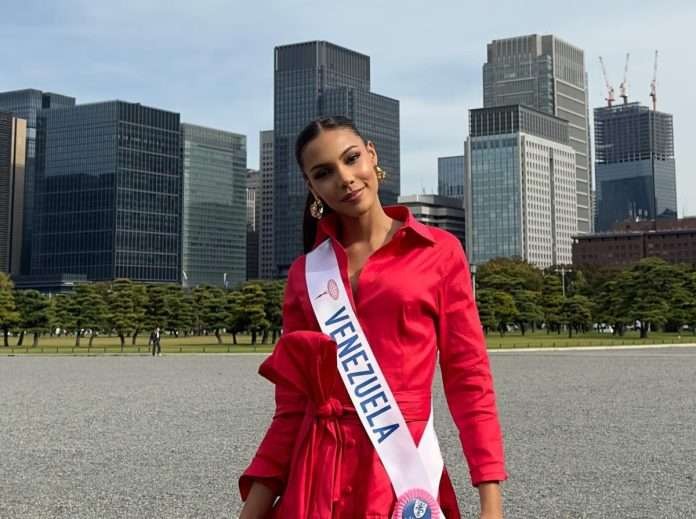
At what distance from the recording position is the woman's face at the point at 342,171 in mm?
2432

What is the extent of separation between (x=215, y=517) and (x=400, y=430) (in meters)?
5.06

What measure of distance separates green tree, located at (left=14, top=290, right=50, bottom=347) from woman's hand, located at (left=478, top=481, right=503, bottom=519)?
212 ft

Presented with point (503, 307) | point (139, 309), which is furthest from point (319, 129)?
point (503, 307)

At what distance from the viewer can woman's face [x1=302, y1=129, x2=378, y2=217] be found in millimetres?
2432

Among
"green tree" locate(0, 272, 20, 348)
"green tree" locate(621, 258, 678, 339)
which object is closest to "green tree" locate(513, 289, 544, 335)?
"green tree" locate(621, 258, 678, 339)

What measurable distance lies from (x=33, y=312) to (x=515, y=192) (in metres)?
125

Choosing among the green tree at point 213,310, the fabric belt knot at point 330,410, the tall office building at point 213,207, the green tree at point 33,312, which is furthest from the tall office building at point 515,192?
the fabric belt knot at point 330,410

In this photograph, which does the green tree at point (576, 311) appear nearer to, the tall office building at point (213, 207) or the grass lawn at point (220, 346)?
the grass lawn at point (220, 346)

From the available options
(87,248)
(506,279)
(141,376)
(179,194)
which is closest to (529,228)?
(179,194)

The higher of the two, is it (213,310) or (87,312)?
(213,310)

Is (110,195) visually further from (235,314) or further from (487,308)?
(487,308)

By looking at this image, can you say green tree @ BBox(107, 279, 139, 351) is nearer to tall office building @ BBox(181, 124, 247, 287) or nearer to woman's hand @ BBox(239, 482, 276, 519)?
woman's hand @ BBox(239, 482, 276, 519)

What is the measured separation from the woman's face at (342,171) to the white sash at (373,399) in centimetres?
18

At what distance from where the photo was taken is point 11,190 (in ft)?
612
